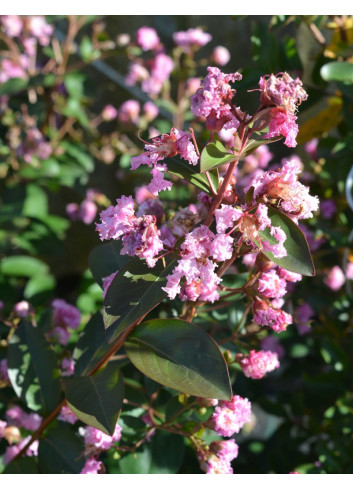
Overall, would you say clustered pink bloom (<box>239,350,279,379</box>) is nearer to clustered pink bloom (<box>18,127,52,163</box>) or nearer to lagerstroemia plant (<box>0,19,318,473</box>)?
lagerstroemia plant (<box>0,19,318,473</box>)

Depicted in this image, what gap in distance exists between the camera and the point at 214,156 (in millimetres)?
564

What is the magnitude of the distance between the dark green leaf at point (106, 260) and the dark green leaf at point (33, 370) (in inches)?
6.7

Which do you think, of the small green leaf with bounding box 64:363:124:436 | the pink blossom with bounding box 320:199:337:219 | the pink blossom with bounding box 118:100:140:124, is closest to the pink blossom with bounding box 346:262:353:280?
the pink blossom with bounding box 320:199:337:219

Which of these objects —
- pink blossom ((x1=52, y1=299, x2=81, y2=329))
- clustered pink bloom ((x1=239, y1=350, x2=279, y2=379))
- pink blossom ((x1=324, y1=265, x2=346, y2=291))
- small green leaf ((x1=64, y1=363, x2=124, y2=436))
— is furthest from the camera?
pink blossom ((x1=324, y1=265, x2=346, y2=291))

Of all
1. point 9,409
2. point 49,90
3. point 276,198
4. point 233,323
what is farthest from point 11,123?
point 276,198

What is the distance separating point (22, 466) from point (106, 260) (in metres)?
0.35

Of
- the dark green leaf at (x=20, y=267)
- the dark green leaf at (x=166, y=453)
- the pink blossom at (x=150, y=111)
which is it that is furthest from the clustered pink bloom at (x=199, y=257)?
the pink blossom at (x=150, y=111)

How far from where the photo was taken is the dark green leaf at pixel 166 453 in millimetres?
901

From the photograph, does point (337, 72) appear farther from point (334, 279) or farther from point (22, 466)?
point (22, 466)

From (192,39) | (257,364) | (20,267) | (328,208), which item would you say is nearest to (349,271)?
(328,208)

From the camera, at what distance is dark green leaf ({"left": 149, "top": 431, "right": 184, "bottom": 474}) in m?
0.90

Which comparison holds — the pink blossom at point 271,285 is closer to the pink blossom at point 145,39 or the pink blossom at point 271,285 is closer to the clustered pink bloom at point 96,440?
the clustered pink bloom at point 96,440

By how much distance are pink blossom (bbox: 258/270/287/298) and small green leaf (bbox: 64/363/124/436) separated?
22cm

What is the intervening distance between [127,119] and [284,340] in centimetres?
94
